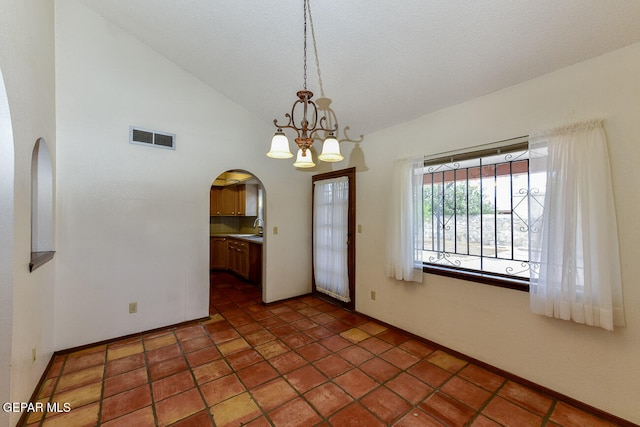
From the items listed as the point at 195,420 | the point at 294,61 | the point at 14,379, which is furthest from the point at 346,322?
Answer: the point at 294,61

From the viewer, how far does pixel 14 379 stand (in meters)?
1.61

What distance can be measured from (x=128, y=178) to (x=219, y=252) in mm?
3356

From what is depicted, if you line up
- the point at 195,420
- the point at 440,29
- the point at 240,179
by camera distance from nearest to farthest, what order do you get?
the point at 195,420
the point at 440,29
the point at 240,179

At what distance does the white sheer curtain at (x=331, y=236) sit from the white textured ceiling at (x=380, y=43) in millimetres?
1030

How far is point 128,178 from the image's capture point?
2.92 metres

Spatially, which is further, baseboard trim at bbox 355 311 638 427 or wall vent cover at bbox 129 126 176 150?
wall vent cover at bbox 129 126 176 150

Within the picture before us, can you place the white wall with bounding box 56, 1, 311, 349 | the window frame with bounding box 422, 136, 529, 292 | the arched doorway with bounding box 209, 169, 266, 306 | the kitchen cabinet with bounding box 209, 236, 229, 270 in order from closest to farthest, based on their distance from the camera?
1. the window frame with bounding box 422, 136, 529, 292
2. the white wall with bounding box 56, 1, 311, 349
3. the arched doorway with bounding box 209, 169, 266, 306
4. the kitchen cabinet with bounding box 209, 236, 229, 270

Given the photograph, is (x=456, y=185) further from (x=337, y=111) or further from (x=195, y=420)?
(x=195, y=420)

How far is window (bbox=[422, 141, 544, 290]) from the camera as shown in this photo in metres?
2.31

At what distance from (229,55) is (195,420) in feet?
10.9

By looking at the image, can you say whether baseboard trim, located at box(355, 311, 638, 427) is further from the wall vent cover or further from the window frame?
the wall vent cover

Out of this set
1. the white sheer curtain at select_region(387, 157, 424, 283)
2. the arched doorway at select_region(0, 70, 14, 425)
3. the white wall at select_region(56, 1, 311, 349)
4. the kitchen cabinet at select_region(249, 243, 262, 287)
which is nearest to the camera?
the arched doorway at select_region(0, 70, 14, 425)

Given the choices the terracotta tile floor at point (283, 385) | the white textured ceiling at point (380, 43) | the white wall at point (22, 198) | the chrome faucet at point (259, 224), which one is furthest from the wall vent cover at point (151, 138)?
the chrome faucet at point (259, 224)

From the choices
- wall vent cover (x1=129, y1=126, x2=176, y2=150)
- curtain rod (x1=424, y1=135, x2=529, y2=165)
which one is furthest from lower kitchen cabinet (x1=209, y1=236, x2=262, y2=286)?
curtain rod (x1=424, y1=135, x2=529, y2=165)
